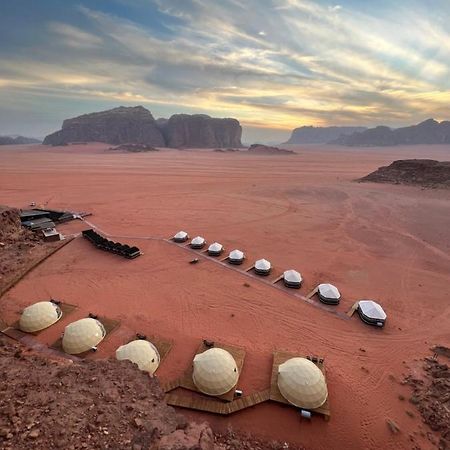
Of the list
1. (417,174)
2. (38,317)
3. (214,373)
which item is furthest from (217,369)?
(417,174)

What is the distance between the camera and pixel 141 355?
17.1 m

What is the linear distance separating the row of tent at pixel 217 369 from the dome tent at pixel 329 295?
8812 millimetres

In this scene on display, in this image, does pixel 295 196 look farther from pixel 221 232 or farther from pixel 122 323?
pixel 122 323

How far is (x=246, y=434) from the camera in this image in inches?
558

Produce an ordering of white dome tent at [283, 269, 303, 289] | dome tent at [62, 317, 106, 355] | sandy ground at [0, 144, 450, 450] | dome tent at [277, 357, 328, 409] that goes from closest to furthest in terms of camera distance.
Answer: dome tent at [277, 357, 328, 409] < sandy ground at [0, 144, 450, 450] < dome tent at [62, 317, 106, 355] < white dome tent at [283, 269, 303, 289]

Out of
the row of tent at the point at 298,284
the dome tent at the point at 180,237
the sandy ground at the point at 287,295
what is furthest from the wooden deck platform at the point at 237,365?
the dome tent at the point at 180,237

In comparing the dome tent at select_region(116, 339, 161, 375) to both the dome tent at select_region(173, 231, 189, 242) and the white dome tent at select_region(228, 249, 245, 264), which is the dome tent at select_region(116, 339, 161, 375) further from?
the dome tent at select_region(173, 231, 189, 242)

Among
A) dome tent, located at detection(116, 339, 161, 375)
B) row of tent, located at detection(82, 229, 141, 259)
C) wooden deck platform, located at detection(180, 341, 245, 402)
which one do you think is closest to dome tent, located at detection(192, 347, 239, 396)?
wooden deck platform, located at detection(180, 341, 245, 402)

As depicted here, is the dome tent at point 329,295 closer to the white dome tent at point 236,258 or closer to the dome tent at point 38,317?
the white dome tent at point 236,258

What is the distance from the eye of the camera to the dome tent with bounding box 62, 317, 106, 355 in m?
18.4

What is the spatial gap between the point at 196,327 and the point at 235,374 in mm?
5569

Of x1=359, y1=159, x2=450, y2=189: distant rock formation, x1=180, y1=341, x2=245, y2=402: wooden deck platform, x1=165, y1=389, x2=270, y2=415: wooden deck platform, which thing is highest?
x1=359, y1=159, x2=450, y2=189: distant rock formation

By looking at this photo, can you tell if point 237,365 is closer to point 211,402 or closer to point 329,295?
point 211,402

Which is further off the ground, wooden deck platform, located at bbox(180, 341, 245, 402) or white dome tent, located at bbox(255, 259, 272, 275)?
white dome tent, located at bbox(255, 259, 272, 275)
